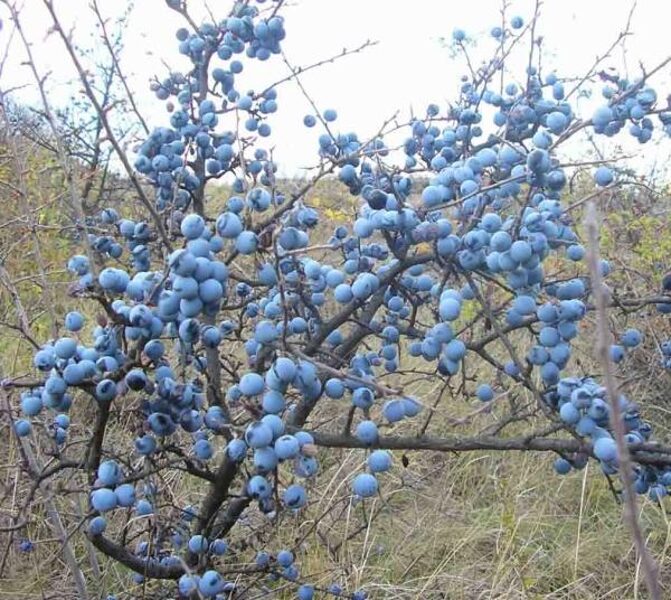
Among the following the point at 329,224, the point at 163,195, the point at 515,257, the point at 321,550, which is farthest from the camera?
the point at 329,224

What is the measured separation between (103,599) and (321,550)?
0.84 metres

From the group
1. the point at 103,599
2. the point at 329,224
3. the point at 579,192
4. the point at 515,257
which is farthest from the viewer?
the point at 329,224

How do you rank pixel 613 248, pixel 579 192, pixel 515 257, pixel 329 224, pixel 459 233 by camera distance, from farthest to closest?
pixel 329 224
pixel 579 192
pixel 613 248
pixel 459 233
pixel 515 257

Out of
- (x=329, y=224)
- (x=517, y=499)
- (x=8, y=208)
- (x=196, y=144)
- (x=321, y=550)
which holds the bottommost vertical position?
(x=321, y=550)

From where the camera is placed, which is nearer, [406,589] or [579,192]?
[406,589]

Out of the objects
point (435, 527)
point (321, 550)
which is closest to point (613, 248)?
point (435, 527)

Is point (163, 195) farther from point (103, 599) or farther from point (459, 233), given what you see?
point (103, 599)

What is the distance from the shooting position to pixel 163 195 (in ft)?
6.01

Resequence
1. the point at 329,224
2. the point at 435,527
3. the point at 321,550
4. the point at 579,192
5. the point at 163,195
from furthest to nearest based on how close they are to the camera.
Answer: the point at 329,224 < the point at 579,192 < the point at 435,527 < the point at 321,550 < the point at 163,195

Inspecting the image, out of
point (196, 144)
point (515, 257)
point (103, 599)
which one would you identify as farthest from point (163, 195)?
point (103, 599)

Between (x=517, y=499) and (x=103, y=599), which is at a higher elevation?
(x=517, y=499)

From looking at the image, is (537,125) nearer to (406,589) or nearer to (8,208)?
(406,589)

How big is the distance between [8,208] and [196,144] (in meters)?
3.39

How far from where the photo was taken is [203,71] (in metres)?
1.94
